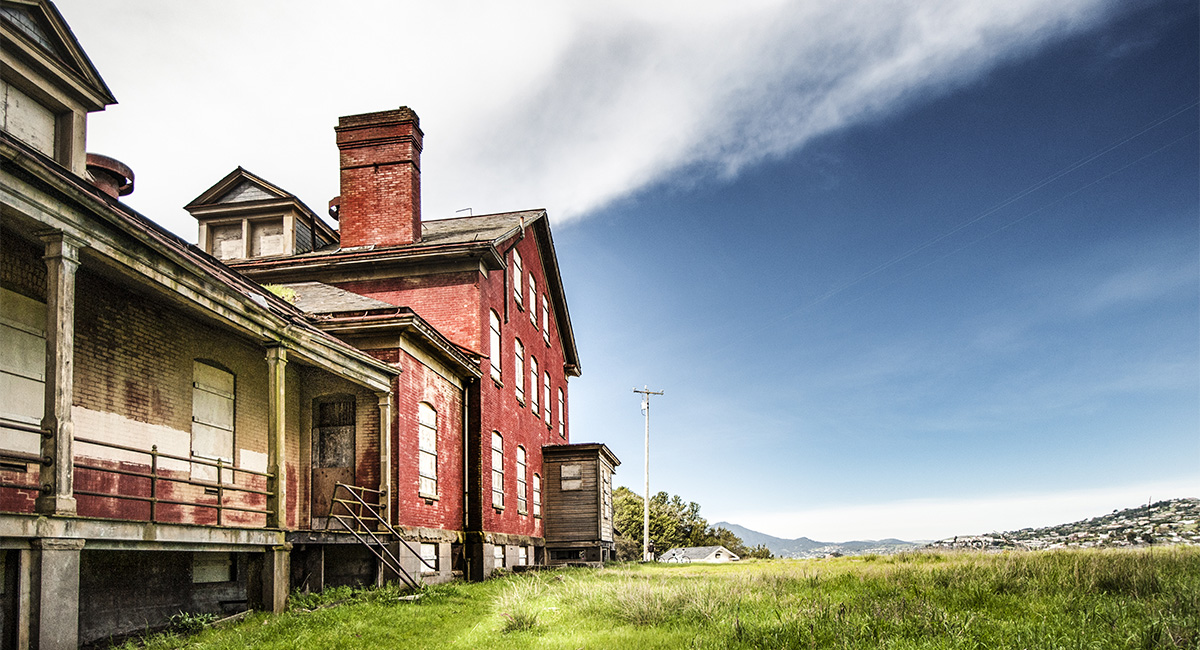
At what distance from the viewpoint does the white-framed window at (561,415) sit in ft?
109

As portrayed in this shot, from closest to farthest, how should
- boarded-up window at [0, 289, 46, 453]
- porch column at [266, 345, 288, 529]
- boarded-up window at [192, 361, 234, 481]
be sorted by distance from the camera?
1. boarded-up window at [0, 289, 46, 453]
2. porch column at [266, 345, 288, 529]
3. boarded-up window at [192, 361, 234, 481]

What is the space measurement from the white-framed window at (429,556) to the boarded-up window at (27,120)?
9.41 metres

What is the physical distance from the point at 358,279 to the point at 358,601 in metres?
11.0

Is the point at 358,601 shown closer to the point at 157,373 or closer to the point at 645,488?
the point at 157,373

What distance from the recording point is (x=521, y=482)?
83.7 ft

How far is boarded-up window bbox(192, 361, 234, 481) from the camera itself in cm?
1304

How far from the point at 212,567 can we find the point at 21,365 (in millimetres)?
4241

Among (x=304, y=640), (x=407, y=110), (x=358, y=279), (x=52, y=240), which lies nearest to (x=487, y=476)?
(x=358, y=279)

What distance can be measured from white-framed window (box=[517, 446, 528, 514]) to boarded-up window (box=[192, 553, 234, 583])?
12.2 metres

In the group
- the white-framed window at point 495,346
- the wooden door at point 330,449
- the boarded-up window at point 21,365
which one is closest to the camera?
the boarded-up window at point 21,365

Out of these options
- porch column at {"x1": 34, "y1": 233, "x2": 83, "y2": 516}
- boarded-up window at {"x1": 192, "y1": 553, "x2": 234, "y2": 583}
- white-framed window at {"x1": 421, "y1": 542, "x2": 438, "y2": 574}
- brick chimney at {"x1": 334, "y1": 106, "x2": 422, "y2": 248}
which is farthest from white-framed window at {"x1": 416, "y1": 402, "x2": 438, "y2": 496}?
porch column at {"x1": 34, "y1": 233, "x2": 83, "y2": 516}

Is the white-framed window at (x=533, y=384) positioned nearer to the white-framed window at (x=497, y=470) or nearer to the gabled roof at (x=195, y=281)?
the white-framed window at (x=497, y=470)

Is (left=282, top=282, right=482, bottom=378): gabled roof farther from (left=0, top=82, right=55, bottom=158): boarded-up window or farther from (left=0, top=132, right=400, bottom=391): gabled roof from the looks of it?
(left=0, top=82, right=55, bottom=158): boarded-up window

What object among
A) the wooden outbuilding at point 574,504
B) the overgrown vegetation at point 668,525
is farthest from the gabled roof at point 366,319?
the overgrown vegetation at point 668,525
